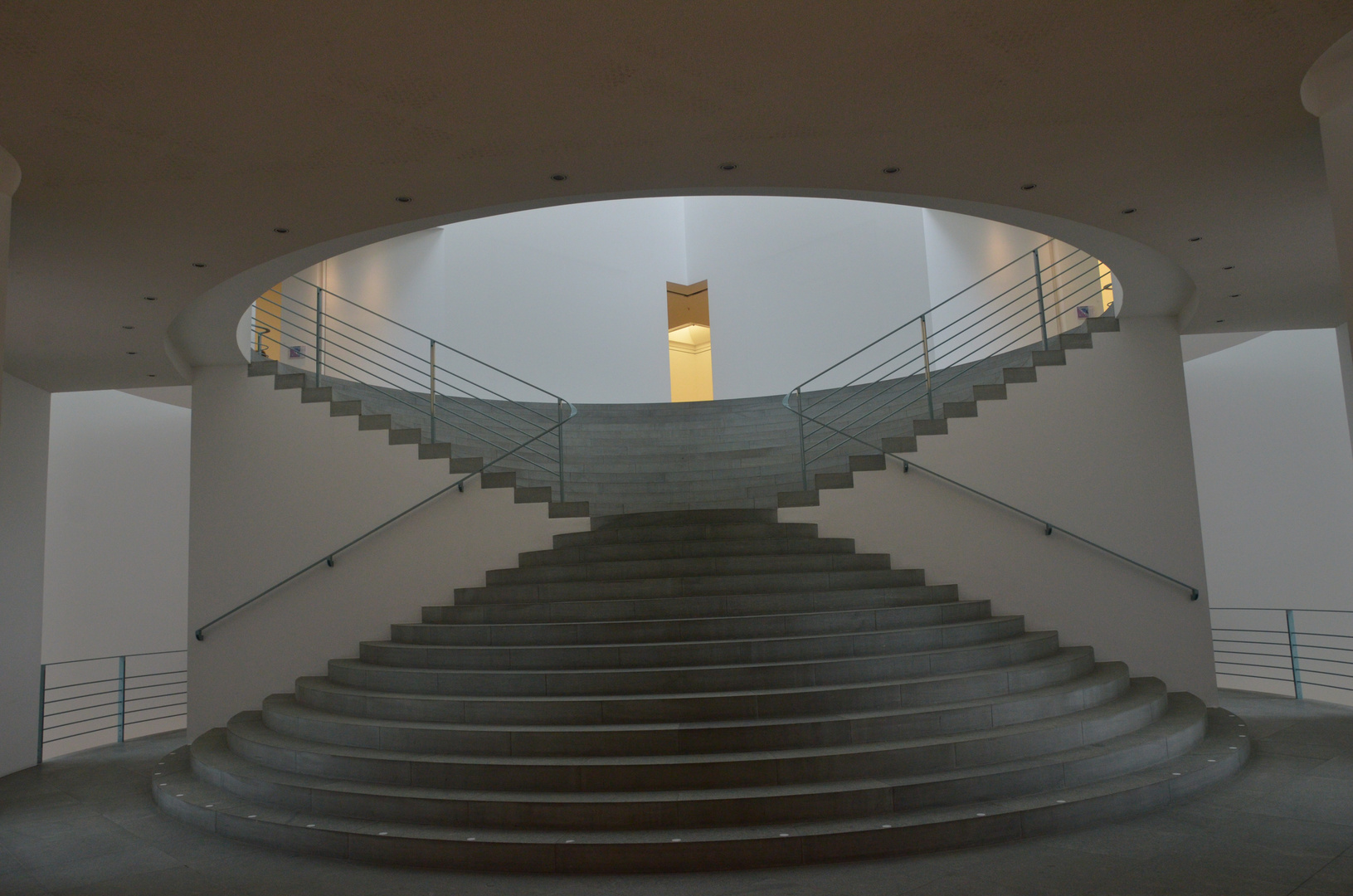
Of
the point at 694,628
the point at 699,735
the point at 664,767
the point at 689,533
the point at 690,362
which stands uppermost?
the point at 690,362

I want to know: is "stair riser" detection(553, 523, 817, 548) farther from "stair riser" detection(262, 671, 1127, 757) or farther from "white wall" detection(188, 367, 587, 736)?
"stair riser" detection(262, 671, 1127, 757)

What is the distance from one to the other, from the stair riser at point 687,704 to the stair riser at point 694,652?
42cm

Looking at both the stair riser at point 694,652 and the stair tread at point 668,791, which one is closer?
the stair tread at point 668,791

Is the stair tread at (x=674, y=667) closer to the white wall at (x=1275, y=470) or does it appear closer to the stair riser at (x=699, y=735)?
the stair riser at (x=699, y=735)

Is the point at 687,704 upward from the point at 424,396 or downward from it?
downward

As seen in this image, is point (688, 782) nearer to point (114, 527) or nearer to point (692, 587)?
point (692, 587)

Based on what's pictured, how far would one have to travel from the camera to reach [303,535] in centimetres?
810

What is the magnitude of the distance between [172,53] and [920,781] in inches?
183

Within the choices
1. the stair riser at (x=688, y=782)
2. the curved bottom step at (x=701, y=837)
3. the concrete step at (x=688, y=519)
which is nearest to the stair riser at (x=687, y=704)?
the stair riser at (x=688, y=782)

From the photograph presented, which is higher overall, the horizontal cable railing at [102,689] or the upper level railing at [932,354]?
the upper level railing at [932,354]

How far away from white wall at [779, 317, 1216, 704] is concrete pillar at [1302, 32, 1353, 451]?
4.28m

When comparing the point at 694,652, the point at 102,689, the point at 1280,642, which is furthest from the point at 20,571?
the point at 1280,642

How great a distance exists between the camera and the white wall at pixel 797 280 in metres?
11.7

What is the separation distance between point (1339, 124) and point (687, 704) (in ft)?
13.7
